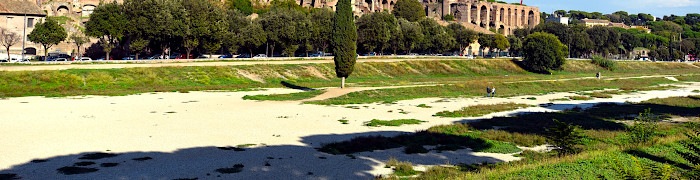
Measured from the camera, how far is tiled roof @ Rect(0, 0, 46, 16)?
268 ft

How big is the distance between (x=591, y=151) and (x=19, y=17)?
3569 inches

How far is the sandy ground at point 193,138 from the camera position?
54.4ft

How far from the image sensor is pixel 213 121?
95.8 ft

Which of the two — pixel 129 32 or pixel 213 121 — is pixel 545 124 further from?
pixel 129 32

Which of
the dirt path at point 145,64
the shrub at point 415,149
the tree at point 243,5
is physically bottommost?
the shrub at point 415,149

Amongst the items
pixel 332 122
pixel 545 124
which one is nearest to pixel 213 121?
pixel 332 122

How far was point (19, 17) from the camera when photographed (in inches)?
3248

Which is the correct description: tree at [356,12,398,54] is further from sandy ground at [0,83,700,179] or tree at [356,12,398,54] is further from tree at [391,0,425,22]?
sandy ground at [0,83,700,179]

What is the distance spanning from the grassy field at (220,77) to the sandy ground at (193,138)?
808 centimetres

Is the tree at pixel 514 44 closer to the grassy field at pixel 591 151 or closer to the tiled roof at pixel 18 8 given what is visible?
the grassy field at pixel 591 151

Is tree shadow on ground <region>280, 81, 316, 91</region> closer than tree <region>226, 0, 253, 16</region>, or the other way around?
tree shadow on ground <region>280, 81, 316, 91</region>

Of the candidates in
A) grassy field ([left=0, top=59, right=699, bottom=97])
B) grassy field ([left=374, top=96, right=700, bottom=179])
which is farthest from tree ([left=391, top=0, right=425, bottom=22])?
grassy field ([left=374, top=96, right=700, bottom=179])

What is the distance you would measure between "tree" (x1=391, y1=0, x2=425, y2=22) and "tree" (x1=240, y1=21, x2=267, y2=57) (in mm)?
75730

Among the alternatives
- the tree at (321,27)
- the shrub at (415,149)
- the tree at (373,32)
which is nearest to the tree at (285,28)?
the tree at (321,27)
